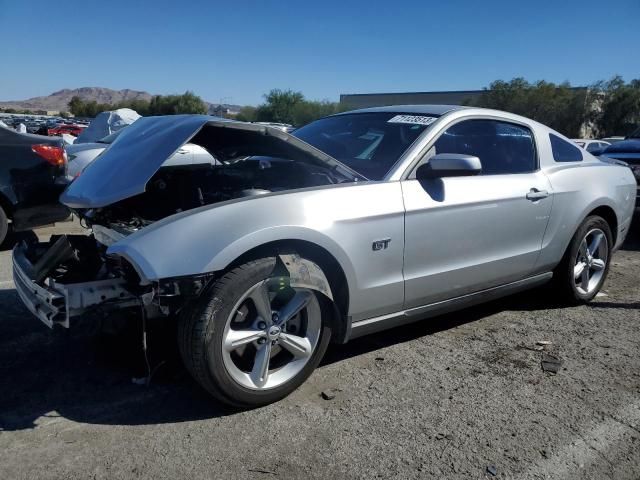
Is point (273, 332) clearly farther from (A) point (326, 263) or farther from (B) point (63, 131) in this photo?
(B) point (63, 131)

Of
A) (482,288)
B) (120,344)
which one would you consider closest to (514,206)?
(482,288)

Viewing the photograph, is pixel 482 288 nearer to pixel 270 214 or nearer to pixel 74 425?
pixel 270 214

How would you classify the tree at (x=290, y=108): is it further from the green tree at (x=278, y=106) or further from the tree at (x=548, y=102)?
the tree at (x=548, y=102)

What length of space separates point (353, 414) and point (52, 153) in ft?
15.4

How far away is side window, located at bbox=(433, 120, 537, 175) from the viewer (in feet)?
12.5

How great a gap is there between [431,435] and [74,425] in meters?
1.74

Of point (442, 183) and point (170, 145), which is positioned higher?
point (170, 145)

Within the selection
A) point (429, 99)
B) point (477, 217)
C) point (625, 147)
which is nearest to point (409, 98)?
point (429, 99)

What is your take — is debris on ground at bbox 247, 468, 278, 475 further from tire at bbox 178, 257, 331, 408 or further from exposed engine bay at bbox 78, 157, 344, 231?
exposed engine bay at bbox 78, 157, 344, 231

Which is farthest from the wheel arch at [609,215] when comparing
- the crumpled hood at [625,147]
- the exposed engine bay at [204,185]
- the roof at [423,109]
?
the crumpled hood at [625,147]

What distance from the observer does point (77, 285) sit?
2623 mm

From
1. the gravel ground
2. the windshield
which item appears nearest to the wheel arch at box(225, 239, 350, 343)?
the gravel ground

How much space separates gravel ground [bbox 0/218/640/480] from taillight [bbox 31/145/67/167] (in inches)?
94.7

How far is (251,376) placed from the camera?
111 inches
